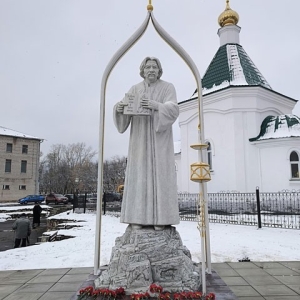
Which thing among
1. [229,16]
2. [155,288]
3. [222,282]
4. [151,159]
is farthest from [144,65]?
[229,16]

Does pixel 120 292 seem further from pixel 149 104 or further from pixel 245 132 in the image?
pixel 245 132

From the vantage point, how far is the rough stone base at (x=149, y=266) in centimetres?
322

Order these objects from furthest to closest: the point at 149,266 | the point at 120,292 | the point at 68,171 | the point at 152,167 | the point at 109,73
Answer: the point at 68,171 → the point at 109,73 → the point at 152,167 → the point at 149,266 → the point at 120,292

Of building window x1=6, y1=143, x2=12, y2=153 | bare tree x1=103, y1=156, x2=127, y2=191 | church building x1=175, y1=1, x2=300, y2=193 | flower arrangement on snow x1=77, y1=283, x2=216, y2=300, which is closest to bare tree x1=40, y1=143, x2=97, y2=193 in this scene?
bare tree x1=103, y1=156, x2=127, y2=191

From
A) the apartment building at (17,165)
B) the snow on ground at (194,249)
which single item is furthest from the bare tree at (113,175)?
the snow on ground at (194,249)

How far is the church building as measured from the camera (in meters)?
16.3

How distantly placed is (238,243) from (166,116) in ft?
20.5

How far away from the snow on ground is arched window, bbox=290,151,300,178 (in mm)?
6772

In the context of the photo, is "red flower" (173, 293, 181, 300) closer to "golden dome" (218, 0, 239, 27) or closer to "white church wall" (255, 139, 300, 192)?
"white church wall" (255, 139, 300, 192)

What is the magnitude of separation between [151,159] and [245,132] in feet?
49.4

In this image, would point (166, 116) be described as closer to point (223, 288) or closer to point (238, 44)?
point (223, 288)

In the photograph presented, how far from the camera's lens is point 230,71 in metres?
18.9

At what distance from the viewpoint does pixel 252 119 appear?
1759 cm

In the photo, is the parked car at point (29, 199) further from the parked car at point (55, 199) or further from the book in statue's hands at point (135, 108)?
the book in statue's hands at point (135, 108)
